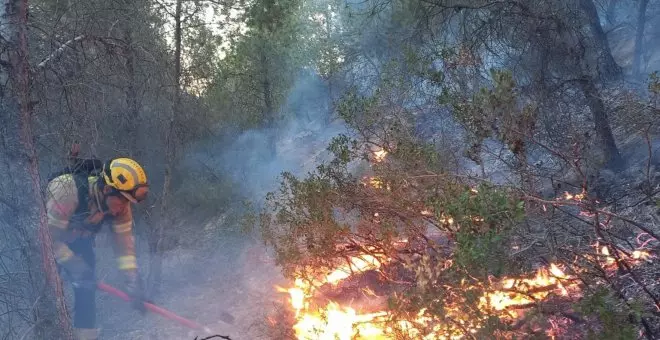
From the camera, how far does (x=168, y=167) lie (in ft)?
24.8

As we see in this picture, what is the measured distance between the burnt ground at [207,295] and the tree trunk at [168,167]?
1.58ft

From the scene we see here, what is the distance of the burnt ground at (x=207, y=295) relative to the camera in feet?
22.6

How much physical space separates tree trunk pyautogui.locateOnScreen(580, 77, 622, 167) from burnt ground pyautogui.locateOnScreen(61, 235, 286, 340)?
17.6ft

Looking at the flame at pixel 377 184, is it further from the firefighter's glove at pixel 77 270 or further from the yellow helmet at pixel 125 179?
the firefighter's glove at pixel 77 270

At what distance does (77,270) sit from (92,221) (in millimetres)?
593

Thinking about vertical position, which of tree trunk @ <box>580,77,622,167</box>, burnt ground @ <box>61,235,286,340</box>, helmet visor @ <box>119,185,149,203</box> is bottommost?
burnt ground @ <box>61,235,286,340</box>

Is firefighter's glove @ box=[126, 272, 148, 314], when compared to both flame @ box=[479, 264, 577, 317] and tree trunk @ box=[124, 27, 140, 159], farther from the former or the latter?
flame @ box=[479, 264, 577, 317]

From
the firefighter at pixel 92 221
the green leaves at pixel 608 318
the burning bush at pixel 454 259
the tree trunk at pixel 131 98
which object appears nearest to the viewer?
the green leaves at pixel 608 318

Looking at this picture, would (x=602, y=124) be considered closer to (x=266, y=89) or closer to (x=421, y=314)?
(x=421, y=314)

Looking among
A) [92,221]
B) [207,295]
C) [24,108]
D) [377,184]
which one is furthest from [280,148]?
[24,108]

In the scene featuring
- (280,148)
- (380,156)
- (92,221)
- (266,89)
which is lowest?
(92,221)

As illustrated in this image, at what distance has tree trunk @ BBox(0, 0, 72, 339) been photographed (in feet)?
11.4

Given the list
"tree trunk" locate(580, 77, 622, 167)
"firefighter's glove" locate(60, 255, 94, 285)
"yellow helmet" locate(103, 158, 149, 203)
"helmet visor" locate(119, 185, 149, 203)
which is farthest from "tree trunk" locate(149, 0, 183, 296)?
"tree trunk" locate(580, 77, 622, 167)

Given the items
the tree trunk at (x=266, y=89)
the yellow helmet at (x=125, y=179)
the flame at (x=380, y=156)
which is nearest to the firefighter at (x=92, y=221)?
the yellow helmet at (x=125, y=179)
